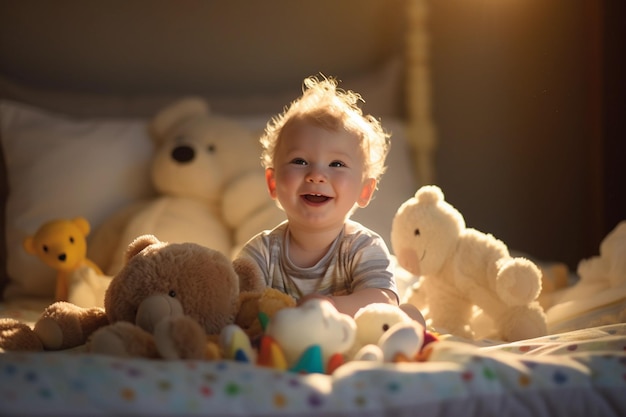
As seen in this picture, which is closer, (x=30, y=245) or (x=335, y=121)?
(x=335, y=121)

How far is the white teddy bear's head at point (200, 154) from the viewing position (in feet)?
6.91

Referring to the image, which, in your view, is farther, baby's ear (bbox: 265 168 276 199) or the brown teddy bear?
baby's ear (bbox: 265 168 276 199)

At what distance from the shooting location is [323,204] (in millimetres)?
1441

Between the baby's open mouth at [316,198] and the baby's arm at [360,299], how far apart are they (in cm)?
19

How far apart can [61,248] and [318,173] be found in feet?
2.48

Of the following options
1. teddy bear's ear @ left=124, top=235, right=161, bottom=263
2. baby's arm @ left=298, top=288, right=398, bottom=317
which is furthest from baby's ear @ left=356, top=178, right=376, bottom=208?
teddy bear's ear @ left=124, top=235, right=161, bottom=263

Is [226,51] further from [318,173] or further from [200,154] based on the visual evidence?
[318,173]

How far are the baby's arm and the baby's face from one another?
0.18 metres

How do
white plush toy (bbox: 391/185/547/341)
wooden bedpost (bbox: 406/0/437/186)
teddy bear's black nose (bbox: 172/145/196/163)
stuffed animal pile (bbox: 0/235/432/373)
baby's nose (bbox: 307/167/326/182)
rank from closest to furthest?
stuffed animal pile (bbox: 0/235/432/373), baby's nose (bbox: 307/167/326/182), white plush toy (bbox: 391/185/547/341), teddy bear's black nose (bbox: 172/145/196/163), wooden bedpost (bbox: 406/0/437/186)

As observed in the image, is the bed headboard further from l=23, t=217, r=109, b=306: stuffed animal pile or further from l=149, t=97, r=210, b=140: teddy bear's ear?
l=23, t=217, r=109, b=306: stuffed animal pile

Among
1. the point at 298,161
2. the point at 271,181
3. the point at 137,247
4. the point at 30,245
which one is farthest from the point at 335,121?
the point at 30,245

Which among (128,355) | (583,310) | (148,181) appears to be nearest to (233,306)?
(128,355)

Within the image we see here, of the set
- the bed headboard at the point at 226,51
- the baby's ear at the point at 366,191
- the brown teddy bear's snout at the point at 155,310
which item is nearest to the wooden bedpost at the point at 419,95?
the bed headboard at the point at 226,51

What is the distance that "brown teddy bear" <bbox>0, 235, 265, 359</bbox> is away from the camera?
41.1 inches
